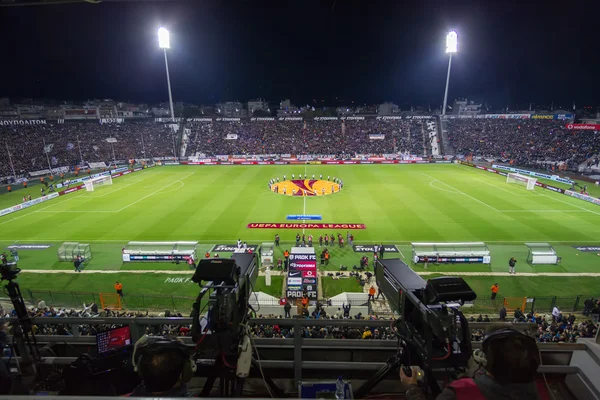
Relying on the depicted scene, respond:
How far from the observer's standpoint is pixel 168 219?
29.1m

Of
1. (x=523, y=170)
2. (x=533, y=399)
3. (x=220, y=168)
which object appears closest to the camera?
(x=533, y=399)

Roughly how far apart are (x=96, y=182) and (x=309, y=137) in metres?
45.5

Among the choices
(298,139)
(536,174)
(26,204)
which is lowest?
(536,174)

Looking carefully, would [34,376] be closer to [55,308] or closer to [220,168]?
[55,308]

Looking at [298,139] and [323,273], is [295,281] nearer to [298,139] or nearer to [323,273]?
[323,273]

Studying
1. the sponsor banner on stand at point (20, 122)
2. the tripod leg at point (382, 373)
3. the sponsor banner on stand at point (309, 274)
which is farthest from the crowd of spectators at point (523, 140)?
the sponsor banner on stand at point (20, 122)

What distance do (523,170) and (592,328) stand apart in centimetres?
4409

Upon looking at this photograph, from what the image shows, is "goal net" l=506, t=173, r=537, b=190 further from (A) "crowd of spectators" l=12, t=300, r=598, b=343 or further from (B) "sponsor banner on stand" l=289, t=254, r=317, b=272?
(B) "sponsor banner on stand" l=289, t=254, r=317, b=272

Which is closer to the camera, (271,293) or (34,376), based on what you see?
(34,376)

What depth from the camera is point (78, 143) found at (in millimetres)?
60781

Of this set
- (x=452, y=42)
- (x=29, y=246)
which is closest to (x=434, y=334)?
(x=29, y=246)

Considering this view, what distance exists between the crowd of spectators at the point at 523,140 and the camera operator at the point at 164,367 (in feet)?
209

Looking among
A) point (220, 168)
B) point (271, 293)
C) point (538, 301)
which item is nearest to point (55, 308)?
point (271, 293)

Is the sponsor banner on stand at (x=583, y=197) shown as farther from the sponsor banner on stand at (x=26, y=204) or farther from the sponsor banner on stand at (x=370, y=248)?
the sponsor banner on stand at (x=26, y=204)
